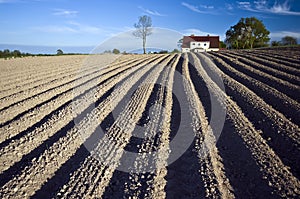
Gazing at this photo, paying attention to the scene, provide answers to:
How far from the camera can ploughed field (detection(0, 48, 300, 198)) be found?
3832mm

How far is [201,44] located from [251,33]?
12.2m

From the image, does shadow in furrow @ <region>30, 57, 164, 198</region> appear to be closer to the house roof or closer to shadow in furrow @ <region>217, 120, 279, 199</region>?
shadow in furrow @ <region>217, 120, 279, 199</region>

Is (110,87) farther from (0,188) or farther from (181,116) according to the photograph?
(0,188)

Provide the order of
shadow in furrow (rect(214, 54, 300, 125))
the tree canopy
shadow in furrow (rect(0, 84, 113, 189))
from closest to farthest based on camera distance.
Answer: shadow in furrow (rect(0, 84, 113, 189)) < shadow in furrow (rect(214, 54, 300, 125)) < the tree canopy

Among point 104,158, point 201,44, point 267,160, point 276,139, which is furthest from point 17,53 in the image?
point 267,160

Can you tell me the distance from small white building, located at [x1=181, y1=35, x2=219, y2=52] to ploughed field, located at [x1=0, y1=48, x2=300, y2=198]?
5067 cm

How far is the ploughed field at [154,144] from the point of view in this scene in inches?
151

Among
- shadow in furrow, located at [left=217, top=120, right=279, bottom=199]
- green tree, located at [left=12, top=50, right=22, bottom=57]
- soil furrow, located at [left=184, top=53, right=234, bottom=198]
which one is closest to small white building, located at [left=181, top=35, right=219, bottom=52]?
green tree, located at [left=12, top=50, right=22, bottom=57]

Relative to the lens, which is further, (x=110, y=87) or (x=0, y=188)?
(x=110, y=87)

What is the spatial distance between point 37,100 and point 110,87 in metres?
3.09

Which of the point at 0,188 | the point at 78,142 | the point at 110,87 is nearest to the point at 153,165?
the point at 78,142

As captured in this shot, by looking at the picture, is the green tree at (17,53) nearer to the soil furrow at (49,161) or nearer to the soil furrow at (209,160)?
the soil furrow at (49,161)

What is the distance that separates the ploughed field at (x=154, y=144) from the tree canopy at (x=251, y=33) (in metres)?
44.3

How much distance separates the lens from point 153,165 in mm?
4441
